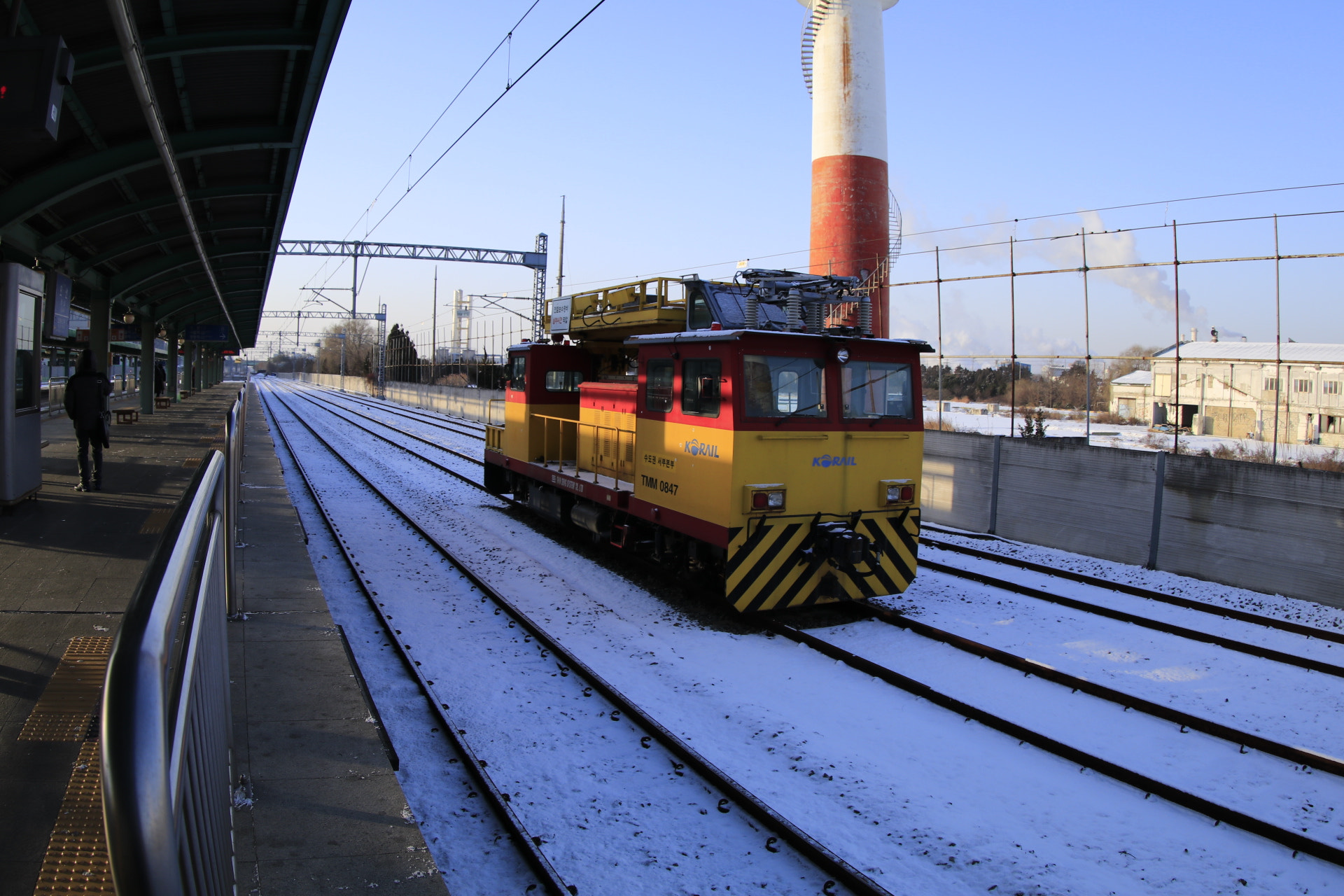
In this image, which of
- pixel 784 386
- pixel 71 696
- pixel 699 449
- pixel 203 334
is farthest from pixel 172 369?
pixel 71 696

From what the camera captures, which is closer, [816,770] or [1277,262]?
[816,770]

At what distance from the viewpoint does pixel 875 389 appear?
29.0ft

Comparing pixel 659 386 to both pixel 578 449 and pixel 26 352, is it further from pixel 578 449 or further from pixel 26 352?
pixel 26 352

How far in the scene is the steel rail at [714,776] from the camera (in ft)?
13.6

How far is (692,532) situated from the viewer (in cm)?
855

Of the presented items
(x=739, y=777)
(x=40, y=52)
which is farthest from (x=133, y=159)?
(x=739, y=777)

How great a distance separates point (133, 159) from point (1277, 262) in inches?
658

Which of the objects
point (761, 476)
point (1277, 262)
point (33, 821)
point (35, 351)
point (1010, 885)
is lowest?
point (1010, 885)

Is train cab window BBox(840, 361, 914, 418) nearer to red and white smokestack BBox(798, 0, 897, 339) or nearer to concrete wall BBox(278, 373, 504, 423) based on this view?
red and white smokestack BBox(798, 0, 897, 339)

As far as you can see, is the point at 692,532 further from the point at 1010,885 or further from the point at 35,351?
the point at 35,351

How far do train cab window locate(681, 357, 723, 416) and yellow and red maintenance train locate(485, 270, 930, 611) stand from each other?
2 centimetres

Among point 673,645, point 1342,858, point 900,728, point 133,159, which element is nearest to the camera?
point 1342,858

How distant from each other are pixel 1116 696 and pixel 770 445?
3.64m

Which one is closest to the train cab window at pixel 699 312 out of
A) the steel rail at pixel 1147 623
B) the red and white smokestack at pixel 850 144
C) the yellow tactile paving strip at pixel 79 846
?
the steel rail at pixel 1147 623
